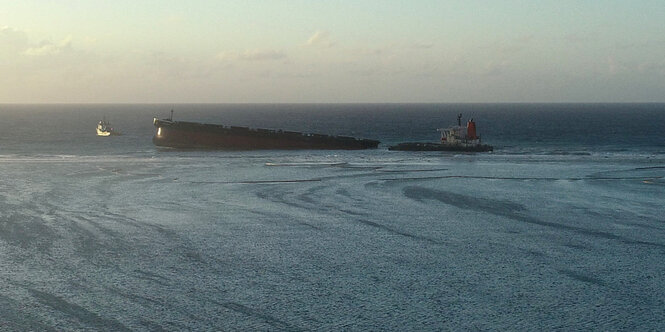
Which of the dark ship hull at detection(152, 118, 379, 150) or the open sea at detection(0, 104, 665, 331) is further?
the dark ship hull at detection(152, 118, 379, 150)

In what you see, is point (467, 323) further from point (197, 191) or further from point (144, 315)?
point (197, 191)

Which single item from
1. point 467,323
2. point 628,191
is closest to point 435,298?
point 467,323

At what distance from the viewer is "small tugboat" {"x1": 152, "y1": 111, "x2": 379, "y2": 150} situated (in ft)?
233

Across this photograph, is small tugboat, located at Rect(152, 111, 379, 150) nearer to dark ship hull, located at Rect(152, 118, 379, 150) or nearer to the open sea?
dark ship hull, located at Rect(152, 118, 379, 150)

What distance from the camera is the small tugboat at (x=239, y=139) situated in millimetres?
70938

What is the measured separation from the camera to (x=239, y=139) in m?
72.4

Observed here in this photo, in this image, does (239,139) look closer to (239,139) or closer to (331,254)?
(239,139)

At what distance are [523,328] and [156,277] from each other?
323 inches

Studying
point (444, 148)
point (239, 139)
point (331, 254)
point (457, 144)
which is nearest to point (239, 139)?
point (239, 139)

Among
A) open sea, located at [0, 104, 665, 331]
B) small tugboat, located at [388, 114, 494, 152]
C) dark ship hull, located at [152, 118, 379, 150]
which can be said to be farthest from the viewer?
dark ship hull, located at [152, 118, 379, 150]

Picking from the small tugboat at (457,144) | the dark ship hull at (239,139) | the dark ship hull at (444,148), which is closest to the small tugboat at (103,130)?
the dark ship hull at (239,139)

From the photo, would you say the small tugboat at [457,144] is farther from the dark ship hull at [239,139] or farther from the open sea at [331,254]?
the open sea at [331,254]

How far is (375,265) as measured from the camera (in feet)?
55.1

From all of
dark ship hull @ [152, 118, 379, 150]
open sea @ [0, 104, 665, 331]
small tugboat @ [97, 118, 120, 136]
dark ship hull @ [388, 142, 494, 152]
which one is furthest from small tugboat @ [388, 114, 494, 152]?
small tugboat @ [97, 118, 120, 136]
